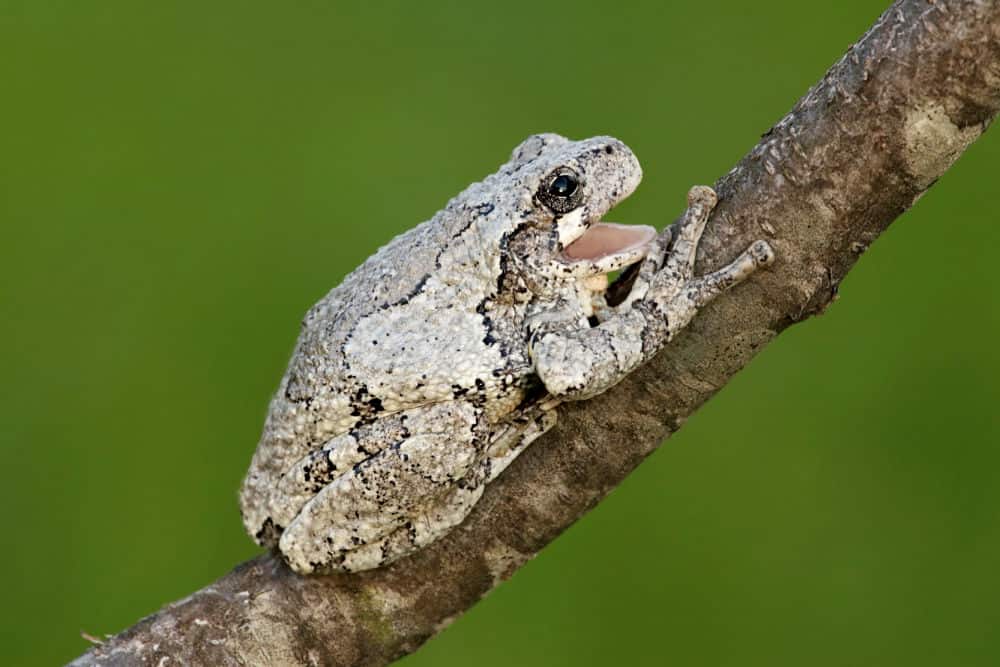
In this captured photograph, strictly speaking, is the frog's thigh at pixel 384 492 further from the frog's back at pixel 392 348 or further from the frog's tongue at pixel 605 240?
the frog's tongue at pixel 605 240

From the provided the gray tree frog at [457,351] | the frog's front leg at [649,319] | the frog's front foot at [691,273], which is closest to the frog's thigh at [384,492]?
the gray tree frog at [457,351]

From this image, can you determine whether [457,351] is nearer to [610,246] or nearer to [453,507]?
[453,507]

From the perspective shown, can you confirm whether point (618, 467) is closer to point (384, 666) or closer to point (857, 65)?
point (384, 666)

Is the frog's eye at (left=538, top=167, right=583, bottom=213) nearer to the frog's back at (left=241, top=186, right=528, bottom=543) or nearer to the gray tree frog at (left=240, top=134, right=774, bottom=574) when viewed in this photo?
the gray tree frog at (left=240, top=134, right=774, bottom=574)

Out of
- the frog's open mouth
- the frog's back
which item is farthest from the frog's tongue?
the frog's back

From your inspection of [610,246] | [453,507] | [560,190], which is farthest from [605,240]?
[453,507]

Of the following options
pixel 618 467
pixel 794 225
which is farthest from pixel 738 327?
pixel 618 467

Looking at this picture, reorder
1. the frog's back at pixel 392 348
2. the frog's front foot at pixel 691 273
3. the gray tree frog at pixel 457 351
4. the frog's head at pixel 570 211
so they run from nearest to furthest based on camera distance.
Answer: the frog's front foot at pixel 691 273, the gray tree frog at pixel 457 351, the frog's back at pixel 392 348, the frog's head at pixel 570 211
